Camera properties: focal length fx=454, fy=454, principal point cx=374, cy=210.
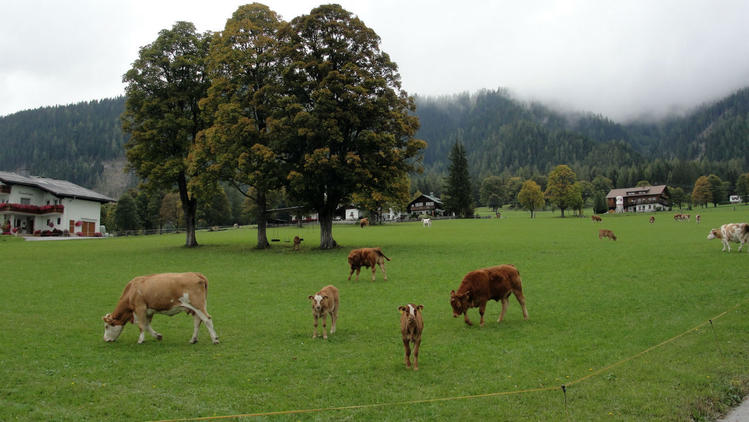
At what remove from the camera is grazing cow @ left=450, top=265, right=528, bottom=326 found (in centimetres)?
1177

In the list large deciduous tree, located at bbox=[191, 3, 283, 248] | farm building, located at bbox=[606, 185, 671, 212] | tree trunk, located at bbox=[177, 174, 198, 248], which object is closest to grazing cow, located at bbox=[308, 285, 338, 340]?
large deciduous tree, located at bbox=[191, 3, 283, 248]

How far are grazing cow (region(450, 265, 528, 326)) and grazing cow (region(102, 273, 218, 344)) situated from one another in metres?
6.18

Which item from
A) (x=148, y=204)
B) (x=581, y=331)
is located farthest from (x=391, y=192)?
(x=148, y=204)

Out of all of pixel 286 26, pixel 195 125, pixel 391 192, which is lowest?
pixel 391 192

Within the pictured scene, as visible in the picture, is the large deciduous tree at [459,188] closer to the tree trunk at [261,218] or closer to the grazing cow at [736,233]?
the tree trunk at [261,218]

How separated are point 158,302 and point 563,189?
114 m

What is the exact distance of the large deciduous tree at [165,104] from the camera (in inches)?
1596

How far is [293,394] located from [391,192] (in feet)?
93.3

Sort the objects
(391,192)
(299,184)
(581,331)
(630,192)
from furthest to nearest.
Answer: (630,192), (391,192), (299,184), (581,331)

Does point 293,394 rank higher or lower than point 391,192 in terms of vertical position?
lower

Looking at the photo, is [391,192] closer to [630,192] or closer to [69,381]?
[69,381]

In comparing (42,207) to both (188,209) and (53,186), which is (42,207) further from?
(188,209)

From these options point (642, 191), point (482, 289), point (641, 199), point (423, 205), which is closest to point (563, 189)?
point (423, 205)

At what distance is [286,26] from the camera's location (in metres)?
35.6
